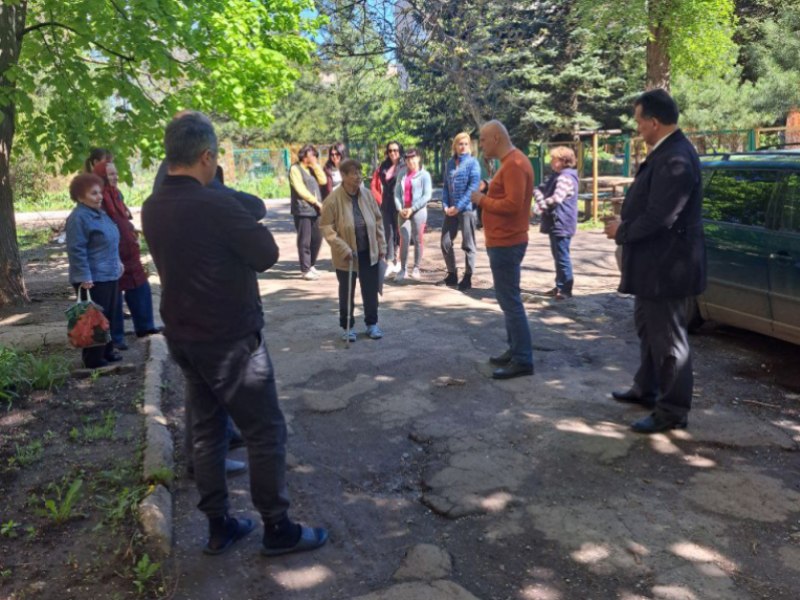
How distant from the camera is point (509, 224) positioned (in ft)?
19.8

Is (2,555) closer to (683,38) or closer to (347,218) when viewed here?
(347,218)

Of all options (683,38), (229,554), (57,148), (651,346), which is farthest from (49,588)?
(683,38)

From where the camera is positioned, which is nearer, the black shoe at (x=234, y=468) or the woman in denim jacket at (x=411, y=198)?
the black shoe at (x=234, y=468)

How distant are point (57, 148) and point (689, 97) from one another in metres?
17.9

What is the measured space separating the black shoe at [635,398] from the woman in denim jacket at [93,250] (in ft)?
13.9

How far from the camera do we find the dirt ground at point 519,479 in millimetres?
3465

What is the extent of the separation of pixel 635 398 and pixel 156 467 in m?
3.28

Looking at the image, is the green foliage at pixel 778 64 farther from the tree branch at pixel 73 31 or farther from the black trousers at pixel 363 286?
the tree branch at pixel 73 31

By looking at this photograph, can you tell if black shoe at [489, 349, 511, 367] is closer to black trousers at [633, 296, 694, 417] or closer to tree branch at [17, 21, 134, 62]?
black trousers at [633, 296, 694, 417]

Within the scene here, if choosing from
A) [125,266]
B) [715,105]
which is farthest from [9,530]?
[715,105]

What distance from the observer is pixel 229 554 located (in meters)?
3.69

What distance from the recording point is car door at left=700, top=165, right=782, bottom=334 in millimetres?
6227

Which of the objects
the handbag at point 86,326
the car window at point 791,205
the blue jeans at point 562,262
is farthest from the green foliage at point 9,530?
the blue jeans at point 562,262

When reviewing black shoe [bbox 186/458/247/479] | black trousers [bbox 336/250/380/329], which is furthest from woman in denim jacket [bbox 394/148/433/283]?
black shoe [bbox 186/458/247/479]
